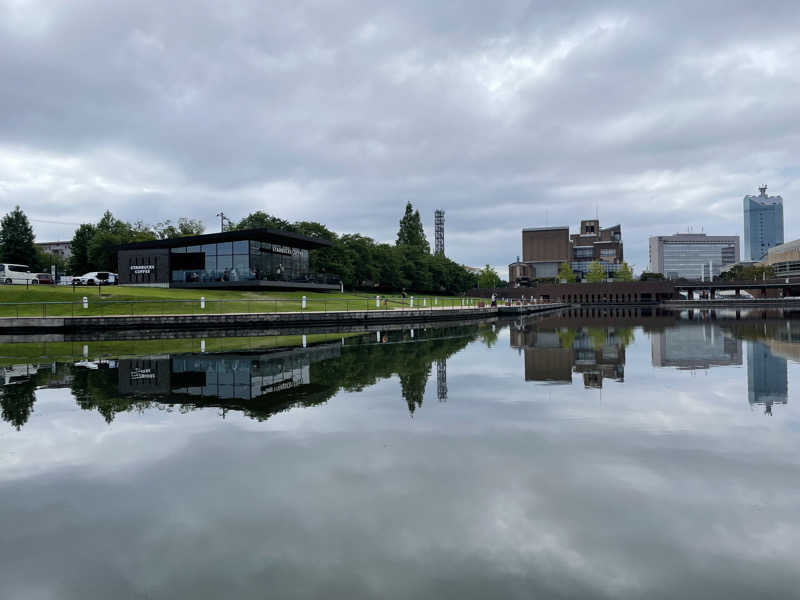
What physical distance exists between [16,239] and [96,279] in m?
51.3

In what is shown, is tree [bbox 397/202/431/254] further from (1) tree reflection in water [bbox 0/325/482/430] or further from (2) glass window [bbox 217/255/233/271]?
(1) tree reflection in water [bbox 0/325/482/430]

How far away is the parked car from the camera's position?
59487mm

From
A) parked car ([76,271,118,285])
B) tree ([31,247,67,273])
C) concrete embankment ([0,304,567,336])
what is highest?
tree ([31,247,67,273])

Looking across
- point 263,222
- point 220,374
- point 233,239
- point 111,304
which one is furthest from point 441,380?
point 263,222

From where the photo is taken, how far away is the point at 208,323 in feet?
117

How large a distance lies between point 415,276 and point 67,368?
98870mm

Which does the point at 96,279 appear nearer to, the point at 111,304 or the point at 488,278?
the point at 111,304

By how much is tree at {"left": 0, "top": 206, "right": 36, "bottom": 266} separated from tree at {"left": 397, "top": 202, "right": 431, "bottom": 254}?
77710 mm

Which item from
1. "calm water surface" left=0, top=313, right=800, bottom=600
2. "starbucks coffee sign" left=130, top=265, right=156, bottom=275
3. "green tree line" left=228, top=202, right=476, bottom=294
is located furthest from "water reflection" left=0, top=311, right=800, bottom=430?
"green tree line" left=228, top=202, right=476, bottom=294

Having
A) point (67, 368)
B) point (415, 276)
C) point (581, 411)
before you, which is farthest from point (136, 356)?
point (415, 276)

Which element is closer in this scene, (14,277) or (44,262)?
(14,277)

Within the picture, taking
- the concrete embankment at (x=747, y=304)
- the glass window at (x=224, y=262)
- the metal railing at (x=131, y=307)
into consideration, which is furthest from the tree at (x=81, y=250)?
the concrete embankment at (x=747, y=304)

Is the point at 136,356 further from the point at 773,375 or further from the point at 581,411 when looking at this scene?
the point at 773,375

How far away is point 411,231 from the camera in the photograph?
429 ft
